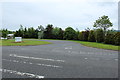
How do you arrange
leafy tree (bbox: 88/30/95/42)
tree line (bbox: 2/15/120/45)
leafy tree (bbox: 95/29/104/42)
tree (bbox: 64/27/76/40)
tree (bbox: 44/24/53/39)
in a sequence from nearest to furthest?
tree line (bbox: 2/15/120/45)
leafy tree (bbox: 95/29/104/42)
leafy tree (bbox: 88/30/95/42)
tree (bbox: 64/27/76/40)
tree (bbox: 44/24/53/39)

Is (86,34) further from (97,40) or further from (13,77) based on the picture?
(13,77)

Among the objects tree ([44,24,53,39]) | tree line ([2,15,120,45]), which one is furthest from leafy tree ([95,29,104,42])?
tree ([44,24,53,39])

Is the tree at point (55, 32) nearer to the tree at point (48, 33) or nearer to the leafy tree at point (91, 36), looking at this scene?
the tree at point (48, 33)

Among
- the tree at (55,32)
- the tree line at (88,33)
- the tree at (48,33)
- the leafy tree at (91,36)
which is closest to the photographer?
the tree line at (88,33)

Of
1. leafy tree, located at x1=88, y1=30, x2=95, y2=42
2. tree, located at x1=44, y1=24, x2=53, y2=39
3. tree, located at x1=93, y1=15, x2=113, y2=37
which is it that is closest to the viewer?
tree, located at x1=93, y1=15, x2=113, y2=37

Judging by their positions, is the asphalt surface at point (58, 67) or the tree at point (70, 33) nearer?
the asphalt surface at point (58, 67)

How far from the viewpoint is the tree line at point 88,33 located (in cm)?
1967

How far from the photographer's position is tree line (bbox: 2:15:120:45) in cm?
1967

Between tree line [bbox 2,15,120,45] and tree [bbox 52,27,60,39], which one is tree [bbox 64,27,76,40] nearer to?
tree line [bbox 2,15,120,45]

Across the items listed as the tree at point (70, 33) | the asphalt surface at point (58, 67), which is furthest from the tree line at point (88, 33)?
the asphalt surface at point (58, 67)

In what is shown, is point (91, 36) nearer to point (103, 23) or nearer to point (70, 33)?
point (103, 23)

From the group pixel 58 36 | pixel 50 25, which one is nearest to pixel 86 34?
pixel 58 36

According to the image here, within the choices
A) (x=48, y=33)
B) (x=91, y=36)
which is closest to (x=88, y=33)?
(x=91, y=36)

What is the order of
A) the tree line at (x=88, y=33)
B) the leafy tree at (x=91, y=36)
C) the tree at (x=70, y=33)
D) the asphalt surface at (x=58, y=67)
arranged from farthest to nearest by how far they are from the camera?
the tree at (x=70, y=33) < the leafy tree at (x=91, y=36) < the tree line at (x=88, y=33) < the asphalt surface at (x=58, y=67)
